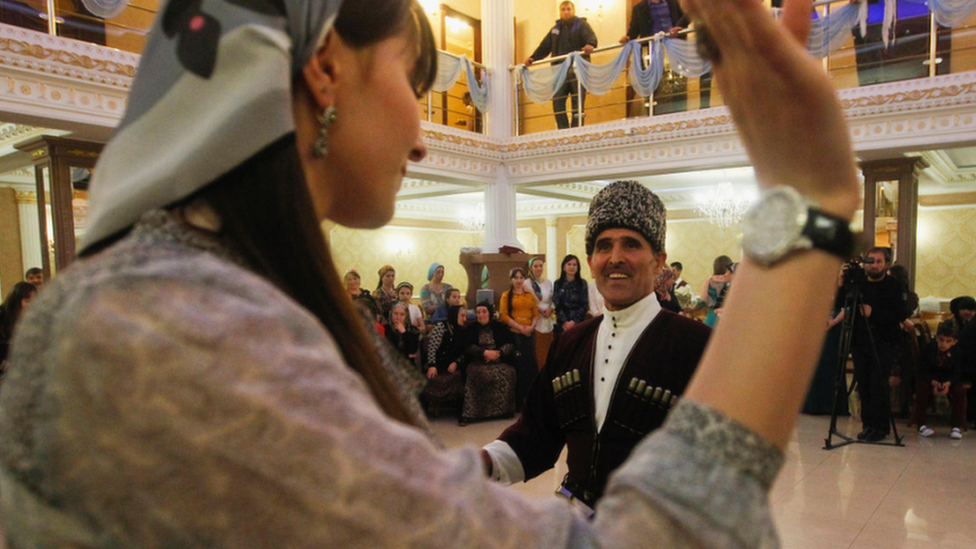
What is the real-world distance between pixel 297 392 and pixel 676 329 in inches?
62.1

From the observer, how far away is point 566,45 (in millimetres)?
10172

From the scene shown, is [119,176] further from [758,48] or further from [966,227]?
[966,227]

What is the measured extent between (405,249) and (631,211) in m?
14.4

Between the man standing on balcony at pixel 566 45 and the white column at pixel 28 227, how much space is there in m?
8.08

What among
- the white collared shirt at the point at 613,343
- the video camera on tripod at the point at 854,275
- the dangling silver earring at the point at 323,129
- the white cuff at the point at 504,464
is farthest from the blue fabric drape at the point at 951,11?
the dangling silver earring at the point at 323,129

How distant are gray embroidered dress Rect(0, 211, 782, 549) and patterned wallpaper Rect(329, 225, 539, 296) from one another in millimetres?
14498

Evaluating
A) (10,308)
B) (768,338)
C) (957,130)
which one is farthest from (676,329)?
(957,130)

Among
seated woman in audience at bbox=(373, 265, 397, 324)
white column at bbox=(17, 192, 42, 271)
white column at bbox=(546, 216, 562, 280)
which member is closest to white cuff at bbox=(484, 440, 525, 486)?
seated woman in audience at bbox=(373, 265, 397, 324)

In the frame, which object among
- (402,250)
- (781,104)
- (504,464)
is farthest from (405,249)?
(781,104)

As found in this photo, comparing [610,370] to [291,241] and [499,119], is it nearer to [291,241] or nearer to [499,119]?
[291,241]

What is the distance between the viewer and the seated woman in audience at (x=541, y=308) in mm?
7539

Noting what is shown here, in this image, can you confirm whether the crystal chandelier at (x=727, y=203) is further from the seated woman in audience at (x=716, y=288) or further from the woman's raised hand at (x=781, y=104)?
the woman's raised hand at (x=781, y=104)

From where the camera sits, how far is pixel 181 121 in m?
0.46

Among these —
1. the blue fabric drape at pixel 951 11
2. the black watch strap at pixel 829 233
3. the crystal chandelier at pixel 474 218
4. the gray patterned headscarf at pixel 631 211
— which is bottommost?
the black watch strap at pixel 829 233
